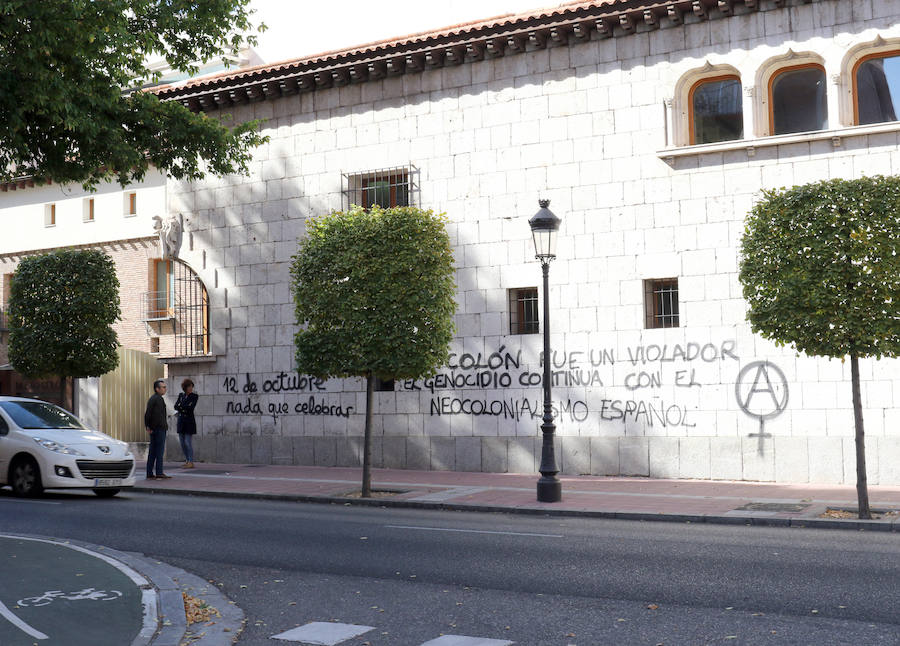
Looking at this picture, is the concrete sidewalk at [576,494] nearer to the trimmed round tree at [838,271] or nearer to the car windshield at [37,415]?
the trimmed round tree at [838,271]

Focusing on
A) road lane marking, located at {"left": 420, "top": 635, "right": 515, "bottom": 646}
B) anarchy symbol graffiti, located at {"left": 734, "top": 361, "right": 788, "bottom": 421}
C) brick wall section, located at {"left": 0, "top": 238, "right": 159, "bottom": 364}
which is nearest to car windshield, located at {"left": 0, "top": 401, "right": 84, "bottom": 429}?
anarchy symbol graffiti, located at {"left": 734, "top": 361, "right": 788, "bottom": 421}

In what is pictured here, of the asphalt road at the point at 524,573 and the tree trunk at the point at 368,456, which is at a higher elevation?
the tree trunk at the point at 368,456

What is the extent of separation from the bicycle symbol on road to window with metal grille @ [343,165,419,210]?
14.2 meters

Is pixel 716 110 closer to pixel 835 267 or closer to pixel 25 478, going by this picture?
pixel 835 267

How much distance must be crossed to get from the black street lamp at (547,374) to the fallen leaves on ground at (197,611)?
8.12m

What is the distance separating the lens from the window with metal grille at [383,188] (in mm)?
21125

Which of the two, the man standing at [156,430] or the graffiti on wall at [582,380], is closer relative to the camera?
the graffiti on wall at [582,380]

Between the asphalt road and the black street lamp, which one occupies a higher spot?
the black street lamp

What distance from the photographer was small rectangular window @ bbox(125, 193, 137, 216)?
31453 mm

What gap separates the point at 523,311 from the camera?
65.4 ft

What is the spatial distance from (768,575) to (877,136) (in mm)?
10607

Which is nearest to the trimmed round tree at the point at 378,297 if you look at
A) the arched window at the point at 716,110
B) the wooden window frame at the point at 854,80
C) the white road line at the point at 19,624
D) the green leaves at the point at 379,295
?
the green leaves at the point at 379,295

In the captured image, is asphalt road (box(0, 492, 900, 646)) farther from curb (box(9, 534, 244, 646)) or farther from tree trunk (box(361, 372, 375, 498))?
tree trunk (box(361, 372, 375, 498))

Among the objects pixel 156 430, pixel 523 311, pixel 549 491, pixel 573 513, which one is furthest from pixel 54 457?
pixel 523 311
